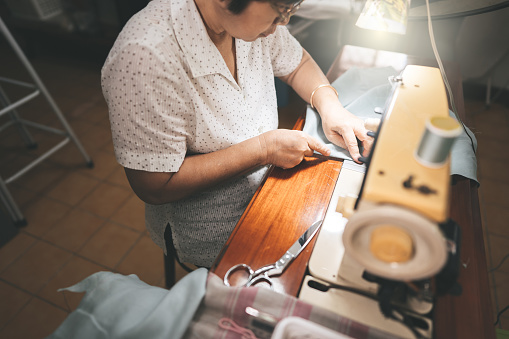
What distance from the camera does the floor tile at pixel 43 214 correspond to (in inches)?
92.4

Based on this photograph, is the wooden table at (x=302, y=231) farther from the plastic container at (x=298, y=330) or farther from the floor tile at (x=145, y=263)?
the floor tile at (x=145, y=263)

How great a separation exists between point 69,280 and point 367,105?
2051mm

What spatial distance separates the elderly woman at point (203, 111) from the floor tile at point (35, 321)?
3.51ft

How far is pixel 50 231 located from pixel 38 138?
1.19 metres

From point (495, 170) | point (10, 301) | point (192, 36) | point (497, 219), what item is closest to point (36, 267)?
point (10, 301)

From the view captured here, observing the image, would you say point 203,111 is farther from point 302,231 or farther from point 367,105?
point 367,105

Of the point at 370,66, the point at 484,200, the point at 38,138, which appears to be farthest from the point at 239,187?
the point at 38,138

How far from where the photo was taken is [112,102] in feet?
2.90

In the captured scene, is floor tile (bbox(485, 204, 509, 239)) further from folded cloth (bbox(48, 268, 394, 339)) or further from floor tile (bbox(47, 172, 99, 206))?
floor tile (bbox(47, 172, 99, 206))

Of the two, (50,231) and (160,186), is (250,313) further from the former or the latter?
(50,231)

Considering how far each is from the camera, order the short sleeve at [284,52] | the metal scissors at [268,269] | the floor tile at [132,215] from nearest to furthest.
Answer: the metal scissors at [268,269], the short sleeve at [284,52], the floor tile at [132,215]

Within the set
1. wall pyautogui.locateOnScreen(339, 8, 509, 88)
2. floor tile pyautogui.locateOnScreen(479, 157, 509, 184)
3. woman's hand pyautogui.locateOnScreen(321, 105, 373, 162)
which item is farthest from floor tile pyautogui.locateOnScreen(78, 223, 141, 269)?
floor tile pyautogui.locateOnScreen(479, 157, 509, 184)

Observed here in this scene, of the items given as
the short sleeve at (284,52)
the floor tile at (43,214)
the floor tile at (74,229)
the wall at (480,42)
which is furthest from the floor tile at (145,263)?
the wall at (480,42)

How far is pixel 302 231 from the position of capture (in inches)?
35.2
